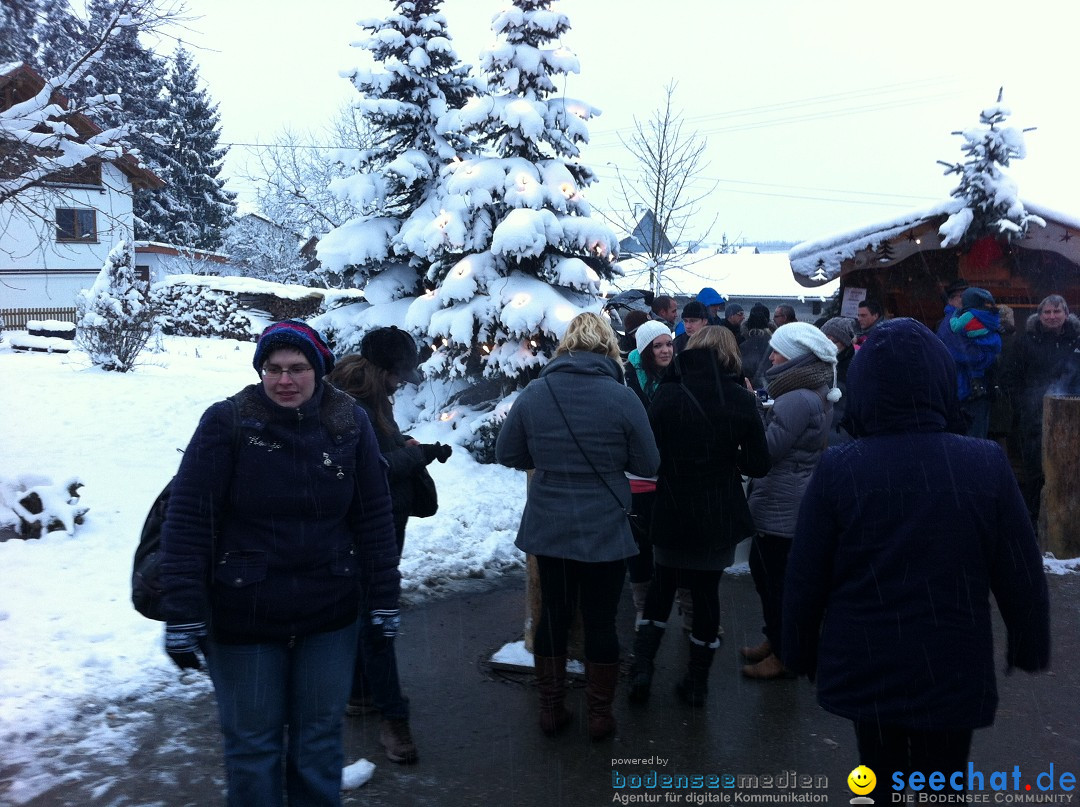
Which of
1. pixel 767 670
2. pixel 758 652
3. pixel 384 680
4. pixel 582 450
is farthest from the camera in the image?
pixel 758 652

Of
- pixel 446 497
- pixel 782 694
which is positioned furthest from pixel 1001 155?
pixel 782 694

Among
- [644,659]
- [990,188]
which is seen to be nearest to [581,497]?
[644,659]

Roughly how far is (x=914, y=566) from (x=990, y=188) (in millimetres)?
9559

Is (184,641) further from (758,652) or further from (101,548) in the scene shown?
(101,548)

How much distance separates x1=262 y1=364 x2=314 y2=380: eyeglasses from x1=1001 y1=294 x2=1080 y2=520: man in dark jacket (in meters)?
7.43

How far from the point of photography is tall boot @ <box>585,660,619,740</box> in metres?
4.43

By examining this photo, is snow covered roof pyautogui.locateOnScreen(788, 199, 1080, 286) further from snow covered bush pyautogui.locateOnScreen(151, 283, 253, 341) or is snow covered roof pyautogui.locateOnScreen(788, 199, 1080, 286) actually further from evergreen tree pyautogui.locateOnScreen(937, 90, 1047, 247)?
snow covered bush pyautogui.locateOnScreen(151, 283, 253, 341)

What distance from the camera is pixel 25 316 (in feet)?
99.1

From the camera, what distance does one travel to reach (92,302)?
49.0 feet

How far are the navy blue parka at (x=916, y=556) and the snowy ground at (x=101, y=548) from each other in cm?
343

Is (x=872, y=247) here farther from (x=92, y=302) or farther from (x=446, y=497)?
(x=92, y=302)

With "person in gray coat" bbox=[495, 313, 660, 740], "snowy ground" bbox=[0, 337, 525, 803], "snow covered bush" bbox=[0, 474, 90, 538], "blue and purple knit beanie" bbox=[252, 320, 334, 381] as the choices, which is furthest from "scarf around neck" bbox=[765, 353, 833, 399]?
"snow covered bush" bbox=[0, 474, 90, 538]

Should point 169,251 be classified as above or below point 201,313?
above

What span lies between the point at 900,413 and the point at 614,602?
2.04 metres
